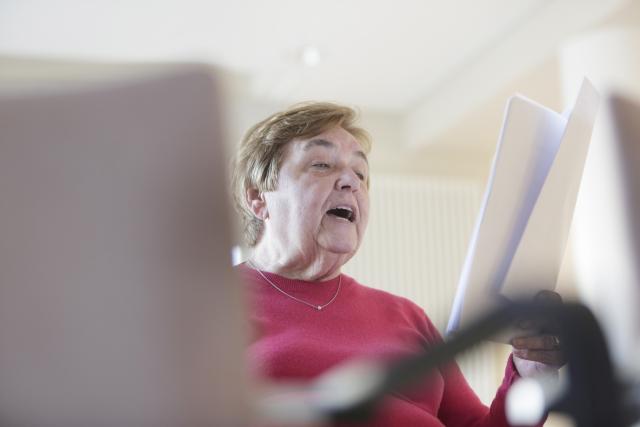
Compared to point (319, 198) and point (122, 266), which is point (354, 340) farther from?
point (122, 266)

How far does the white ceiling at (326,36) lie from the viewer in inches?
135

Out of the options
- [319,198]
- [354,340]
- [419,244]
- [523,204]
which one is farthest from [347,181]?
[419,244]

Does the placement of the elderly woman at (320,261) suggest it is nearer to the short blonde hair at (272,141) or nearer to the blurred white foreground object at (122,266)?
the short blonde hair at (272,141)

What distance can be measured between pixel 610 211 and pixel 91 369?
1.42 feet

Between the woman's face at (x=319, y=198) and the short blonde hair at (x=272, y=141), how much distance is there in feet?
0.06

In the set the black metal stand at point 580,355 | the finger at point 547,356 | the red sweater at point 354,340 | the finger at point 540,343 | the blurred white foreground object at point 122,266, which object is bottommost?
the red sweater at point 354,340

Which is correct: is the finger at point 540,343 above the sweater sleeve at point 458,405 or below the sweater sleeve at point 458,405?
above

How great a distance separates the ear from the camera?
170 cm

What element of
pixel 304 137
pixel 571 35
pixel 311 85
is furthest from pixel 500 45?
pixel 304 137

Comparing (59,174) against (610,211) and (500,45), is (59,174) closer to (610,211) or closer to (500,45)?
(610,211)

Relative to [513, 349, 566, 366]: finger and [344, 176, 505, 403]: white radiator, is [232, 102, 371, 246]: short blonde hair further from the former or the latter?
[344, 176, 505, 403]: white radiator

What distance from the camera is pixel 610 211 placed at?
2.24ft

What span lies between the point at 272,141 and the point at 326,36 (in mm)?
2189

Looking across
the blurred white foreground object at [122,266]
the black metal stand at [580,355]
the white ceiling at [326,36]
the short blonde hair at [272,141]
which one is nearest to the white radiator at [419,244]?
the white ceiling at [326,36]
